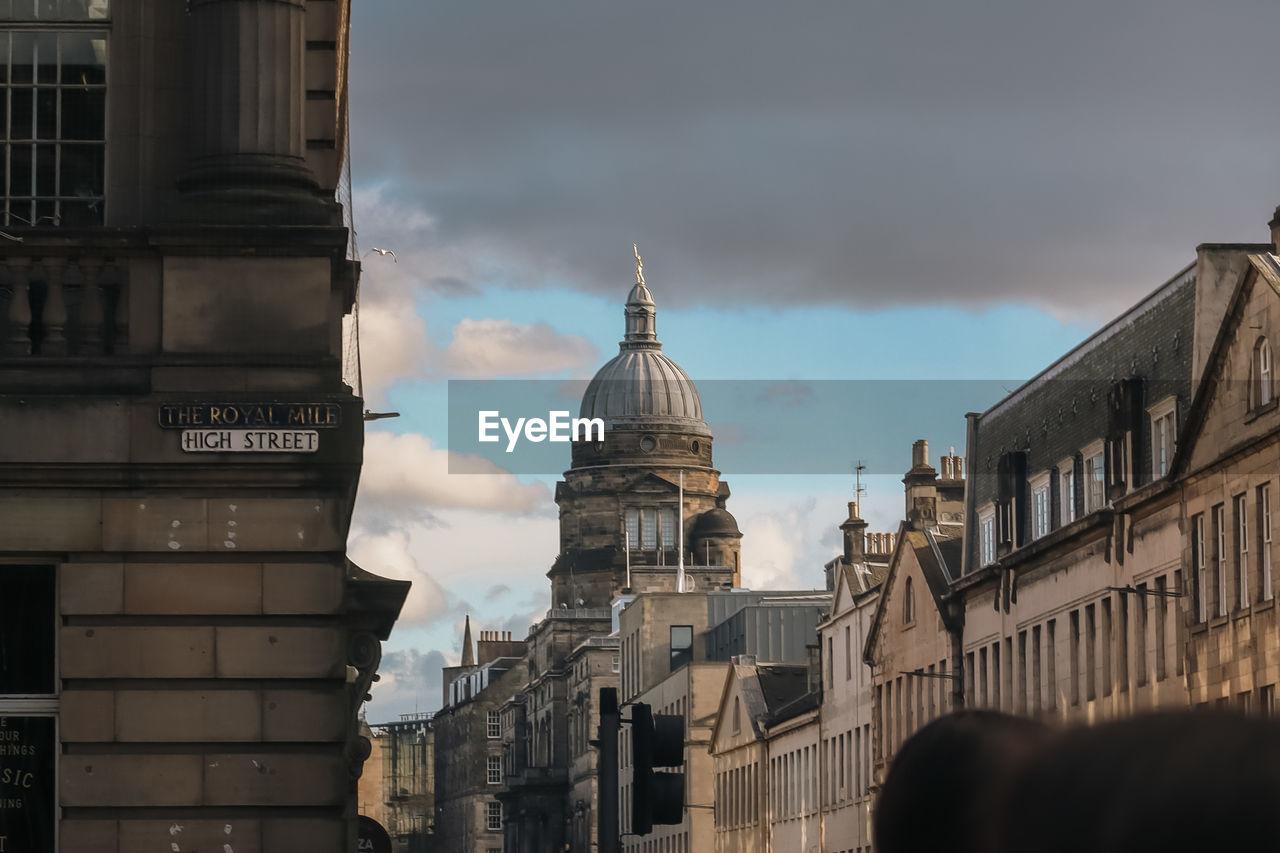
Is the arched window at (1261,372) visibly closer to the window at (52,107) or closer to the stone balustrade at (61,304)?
the window at (52,107)

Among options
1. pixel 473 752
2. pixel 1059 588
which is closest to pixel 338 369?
pixel 1059 588

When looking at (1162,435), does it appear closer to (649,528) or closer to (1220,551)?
(1220,551)

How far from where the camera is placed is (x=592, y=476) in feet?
656

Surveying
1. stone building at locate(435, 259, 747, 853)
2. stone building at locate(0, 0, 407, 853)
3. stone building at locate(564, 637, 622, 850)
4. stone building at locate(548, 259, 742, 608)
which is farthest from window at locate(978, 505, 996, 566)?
stone building at locate(548, 259, 742, 608)

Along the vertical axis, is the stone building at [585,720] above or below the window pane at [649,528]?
below

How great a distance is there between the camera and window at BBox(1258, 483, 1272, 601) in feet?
139

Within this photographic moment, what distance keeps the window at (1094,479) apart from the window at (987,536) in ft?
27.2

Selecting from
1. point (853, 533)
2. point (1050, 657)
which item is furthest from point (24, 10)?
point (853, 533)

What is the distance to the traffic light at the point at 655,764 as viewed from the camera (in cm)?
1535

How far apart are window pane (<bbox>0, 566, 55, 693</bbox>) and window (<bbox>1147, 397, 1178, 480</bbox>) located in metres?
36.2

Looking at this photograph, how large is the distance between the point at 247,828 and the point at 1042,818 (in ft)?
46.6

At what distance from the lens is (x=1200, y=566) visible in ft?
153

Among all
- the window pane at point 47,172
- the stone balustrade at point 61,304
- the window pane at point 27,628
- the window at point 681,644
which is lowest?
the window pane at point 27,628

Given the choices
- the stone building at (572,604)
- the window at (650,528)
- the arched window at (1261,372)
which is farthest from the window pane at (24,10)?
the window at (650,528)
